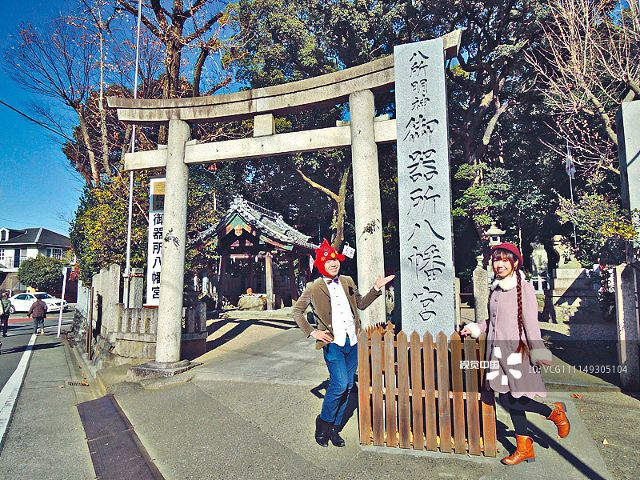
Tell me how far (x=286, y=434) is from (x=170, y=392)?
2.57 meters

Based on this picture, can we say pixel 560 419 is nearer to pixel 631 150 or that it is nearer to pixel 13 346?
pixel 631 150

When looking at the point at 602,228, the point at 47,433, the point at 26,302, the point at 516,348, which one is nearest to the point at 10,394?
the point at 47,433

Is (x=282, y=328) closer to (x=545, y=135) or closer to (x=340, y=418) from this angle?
(x=340, y=418)

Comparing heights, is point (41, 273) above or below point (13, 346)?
above

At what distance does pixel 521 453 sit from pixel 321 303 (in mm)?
2081

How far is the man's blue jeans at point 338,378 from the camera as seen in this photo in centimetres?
372

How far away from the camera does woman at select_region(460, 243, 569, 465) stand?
3273 millimetres

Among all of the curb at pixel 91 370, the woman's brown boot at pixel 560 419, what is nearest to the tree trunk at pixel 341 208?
the curb at pixel 91 370

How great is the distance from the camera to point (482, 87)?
775 inches

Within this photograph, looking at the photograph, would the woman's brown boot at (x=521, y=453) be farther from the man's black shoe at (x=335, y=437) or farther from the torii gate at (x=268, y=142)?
the torii gate at (x=268, y=142)

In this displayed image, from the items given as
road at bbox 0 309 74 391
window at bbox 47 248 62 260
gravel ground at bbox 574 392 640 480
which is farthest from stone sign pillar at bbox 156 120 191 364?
window at bbox 47 248 62 260

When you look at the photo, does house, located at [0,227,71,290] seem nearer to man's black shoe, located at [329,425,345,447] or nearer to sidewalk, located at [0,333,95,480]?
sidewalk, located at [0,333,95,480]

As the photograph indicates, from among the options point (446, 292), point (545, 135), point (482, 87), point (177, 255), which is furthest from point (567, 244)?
point (177, 255)

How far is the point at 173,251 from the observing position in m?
6.78
